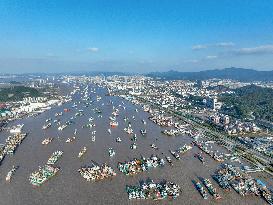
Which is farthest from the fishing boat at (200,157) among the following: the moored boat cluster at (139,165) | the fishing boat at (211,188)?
the fishing boat at (211,188)

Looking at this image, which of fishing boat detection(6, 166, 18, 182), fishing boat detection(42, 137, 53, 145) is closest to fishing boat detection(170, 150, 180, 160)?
fishing boat detection(42, 137, 53, 145)

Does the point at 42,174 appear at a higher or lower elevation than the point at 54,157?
lower

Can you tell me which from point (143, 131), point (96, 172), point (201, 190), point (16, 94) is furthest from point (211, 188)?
point (16, 94)

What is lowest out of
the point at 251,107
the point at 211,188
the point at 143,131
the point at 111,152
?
the point at 211,188

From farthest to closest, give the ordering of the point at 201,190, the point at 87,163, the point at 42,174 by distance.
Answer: the point at 87,163 → the point at 42,174 → the point at 201,190

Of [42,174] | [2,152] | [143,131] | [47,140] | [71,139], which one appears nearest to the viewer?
[42,174]

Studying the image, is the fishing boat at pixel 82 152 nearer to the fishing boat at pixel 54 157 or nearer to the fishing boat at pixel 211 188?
the fishing boat at pixel 54 157

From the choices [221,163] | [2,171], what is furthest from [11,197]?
[221,163]

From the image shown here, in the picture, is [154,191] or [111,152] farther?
[111,152]

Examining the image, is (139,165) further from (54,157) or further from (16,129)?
(16,129)
